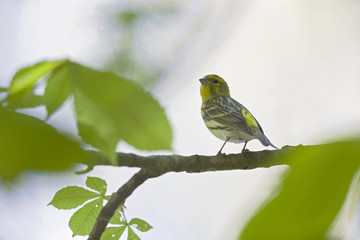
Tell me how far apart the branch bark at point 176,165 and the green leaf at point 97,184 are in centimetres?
3

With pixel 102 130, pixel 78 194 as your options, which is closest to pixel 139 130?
pixel 102 130

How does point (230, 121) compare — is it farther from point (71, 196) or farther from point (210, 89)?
point (71, 196)

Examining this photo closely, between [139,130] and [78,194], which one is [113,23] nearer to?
[139,130]

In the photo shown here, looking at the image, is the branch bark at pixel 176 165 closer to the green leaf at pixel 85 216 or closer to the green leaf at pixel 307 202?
the green leaf at pixel 85 216

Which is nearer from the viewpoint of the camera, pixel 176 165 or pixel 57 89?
pixel 57 89

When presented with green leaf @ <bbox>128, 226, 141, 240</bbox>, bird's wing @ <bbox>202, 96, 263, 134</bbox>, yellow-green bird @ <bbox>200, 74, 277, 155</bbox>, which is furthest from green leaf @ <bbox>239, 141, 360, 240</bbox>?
bird's wing @ <bbox>202, 96, 263, 134</bbox>

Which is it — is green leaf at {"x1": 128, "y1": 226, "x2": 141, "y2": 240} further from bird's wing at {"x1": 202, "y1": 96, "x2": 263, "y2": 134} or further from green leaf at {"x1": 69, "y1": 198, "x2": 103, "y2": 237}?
bird's wing at {"x1": 202, "y1": 96, "x2": 263, "y2": 134}

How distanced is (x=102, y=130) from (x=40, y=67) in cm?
10

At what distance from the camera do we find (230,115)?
1.90 meters

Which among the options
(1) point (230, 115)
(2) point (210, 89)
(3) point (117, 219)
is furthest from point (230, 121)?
(3) point (117, 219)

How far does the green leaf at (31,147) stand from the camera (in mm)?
179

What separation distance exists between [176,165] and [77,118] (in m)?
0.64

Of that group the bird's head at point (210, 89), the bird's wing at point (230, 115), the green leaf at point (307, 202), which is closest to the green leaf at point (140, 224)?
the green leaf at point (307, 202)

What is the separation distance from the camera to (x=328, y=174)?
0.16 metres
